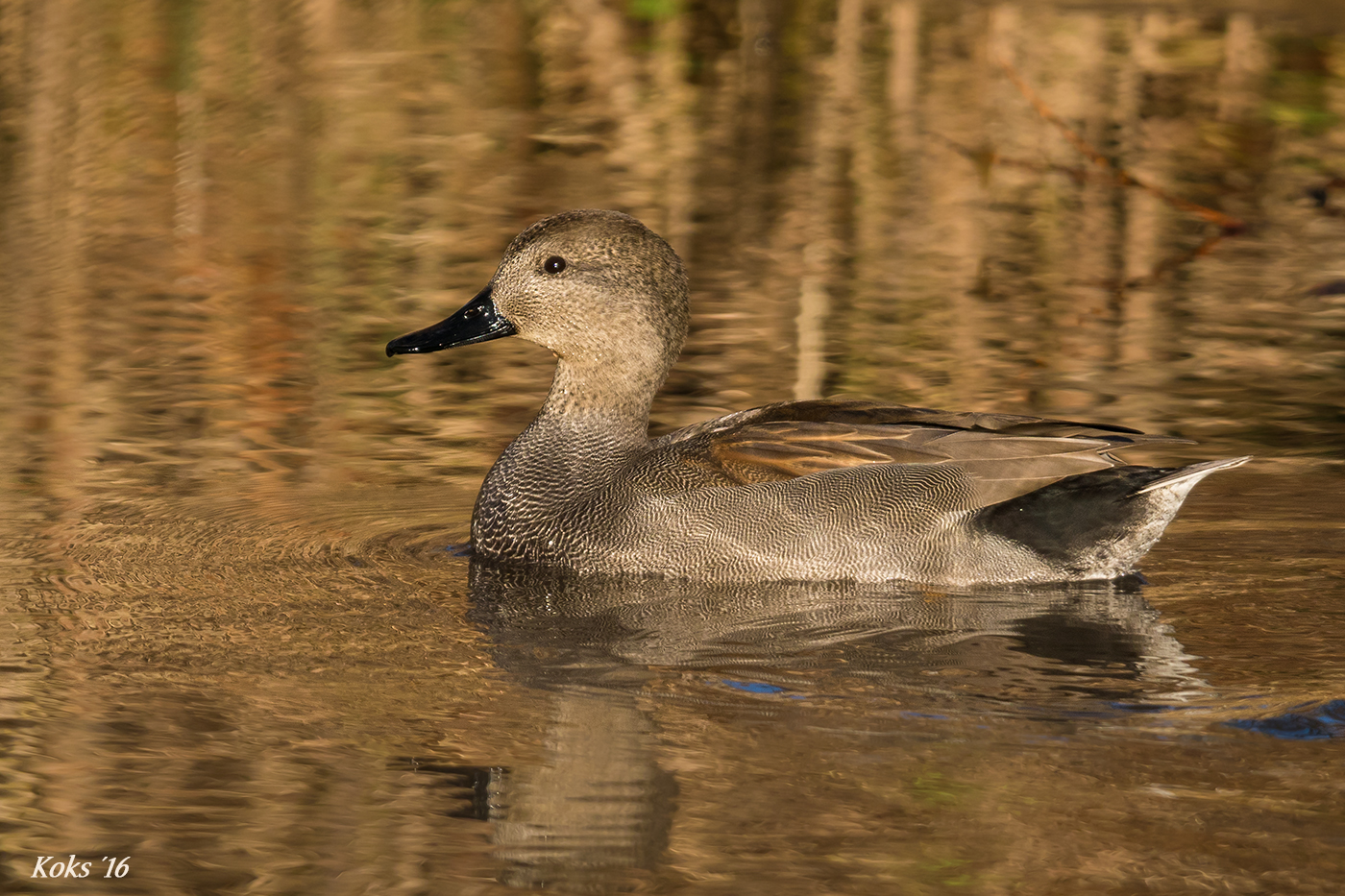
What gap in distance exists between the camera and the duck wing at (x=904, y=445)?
573 centimetres

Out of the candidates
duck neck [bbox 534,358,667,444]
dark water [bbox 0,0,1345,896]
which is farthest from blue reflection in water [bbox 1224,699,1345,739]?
duck neck [bbox 534,358,667,444]

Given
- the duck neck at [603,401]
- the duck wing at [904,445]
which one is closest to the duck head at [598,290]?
the duck neck at [603,401]

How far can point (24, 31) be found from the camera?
1705 cm

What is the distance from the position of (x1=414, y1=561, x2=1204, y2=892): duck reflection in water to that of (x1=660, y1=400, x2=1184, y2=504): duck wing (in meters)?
0.37

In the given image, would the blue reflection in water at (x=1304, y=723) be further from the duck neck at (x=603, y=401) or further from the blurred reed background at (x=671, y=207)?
the blurred reed background at (x=671, y=207)

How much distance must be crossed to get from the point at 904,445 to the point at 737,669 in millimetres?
1229

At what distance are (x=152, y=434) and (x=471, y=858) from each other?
4104 millimetres

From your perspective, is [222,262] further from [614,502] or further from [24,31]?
[24,31]

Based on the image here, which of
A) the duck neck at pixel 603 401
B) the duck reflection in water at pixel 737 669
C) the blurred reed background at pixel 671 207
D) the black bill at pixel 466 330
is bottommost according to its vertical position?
the blurred reed background at pixel 671 207

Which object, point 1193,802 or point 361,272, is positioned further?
point 361,272

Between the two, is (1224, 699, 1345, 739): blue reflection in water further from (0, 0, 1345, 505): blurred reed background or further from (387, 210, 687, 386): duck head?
(0, 0, 1345, 505): blurred reed background

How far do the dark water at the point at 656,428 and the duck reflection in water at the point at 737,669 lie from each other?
18mm

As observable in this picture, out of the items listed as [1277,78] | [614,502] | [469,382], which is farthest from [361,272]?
[1277,78]

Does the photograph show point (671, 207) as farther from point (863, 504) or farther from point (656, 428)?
point (863, 504)
